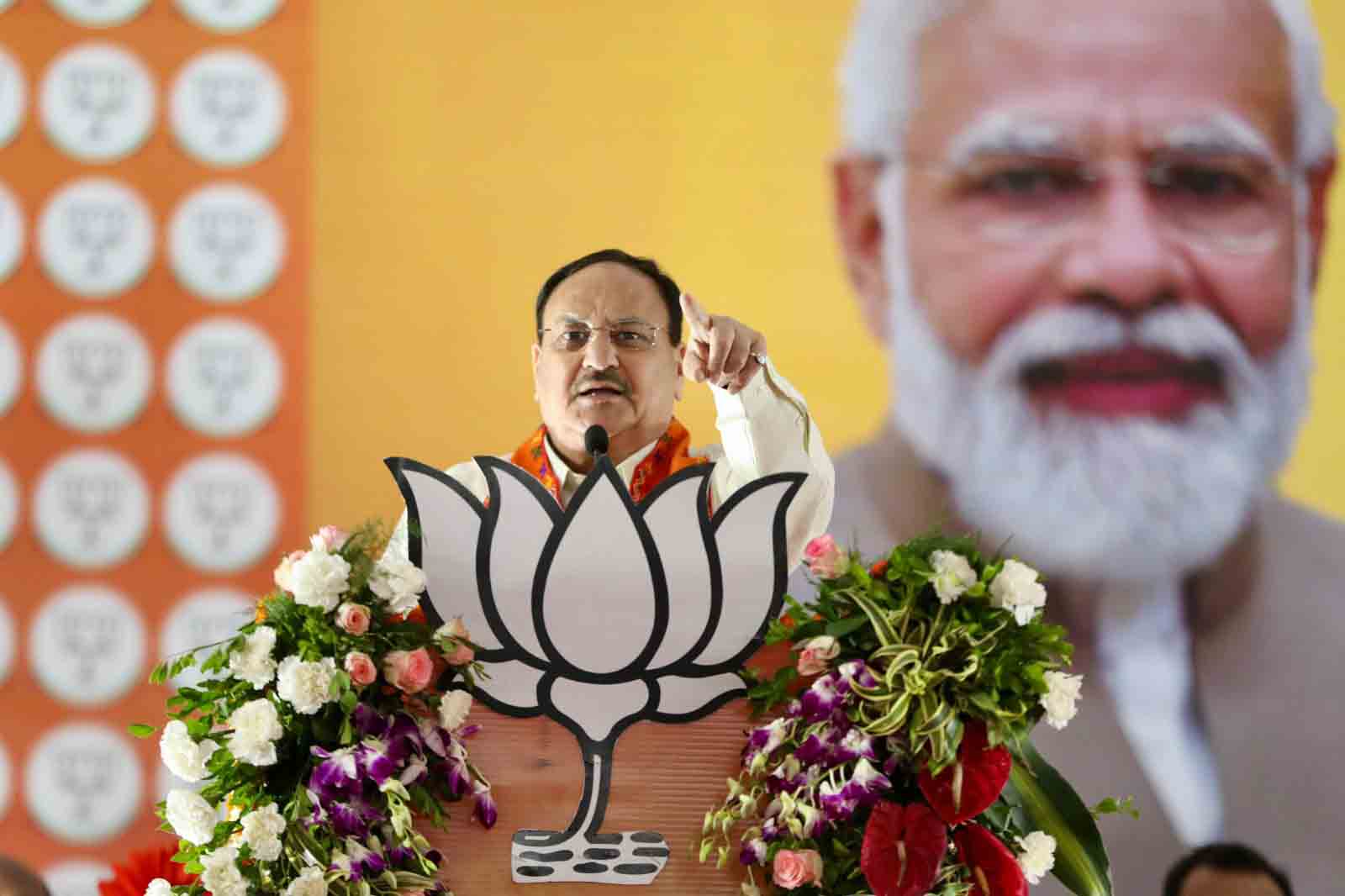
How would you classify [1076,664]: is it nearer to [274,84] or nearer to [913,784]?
[913,784]

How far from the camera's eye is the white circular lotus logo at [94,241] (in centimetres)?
338

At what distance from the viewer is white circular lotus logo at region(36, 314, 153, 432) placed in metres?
3.36

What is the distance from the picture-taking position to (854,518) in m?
3.47

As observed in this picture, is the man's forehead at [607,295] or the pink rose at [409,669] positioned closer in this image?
the pink rose at [409,669]

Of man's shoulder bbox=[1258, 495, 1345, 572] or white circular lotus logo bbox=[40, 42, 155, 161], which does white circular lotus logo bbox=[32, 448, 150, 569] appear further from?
man's shoulder bbox=[1258, 495, 1345, 572]

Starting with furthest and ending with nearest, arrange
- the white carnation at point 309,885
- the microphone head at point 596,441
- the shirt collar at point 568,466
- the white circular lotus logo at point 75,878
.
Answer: the white circular lotus logo at point 75,878 < the shirt collar at point 568,466 < the microphone head at point 596,441 < the white carnation at point 309,885

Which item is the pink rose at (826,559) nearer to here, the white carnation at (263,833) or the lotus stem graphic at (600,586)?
the lotus stem graphic at (600,586)

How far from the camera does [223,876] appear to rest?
1.44 metres

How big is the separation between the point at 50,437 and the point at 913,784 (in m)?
2.52

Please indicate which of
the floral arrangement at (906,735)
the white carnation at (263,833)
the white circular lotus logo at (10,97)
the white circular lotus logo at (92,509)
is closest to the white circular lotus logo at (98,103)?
the white circular lotus logo at (10,97)

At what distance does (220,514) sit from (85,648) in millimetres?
428

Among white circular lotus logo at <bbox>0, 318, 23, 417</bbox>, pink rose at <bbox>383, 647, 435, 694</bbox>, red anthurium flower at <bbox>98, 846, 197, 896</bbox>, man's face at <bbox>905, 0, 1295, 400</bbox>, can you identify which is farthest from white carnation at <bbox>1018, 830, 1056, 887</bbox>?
white circular lotus logo at <bbox>0, 318, 23, 417</bbox>

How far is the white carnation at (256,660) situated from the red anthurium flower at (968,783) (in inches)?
26.6

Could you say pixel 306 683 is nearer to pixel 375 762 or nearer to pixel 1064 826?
pixel 375 762
